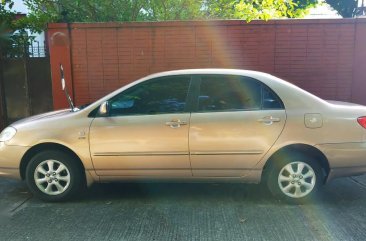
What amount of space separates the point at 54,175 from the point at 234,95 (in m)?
2.29

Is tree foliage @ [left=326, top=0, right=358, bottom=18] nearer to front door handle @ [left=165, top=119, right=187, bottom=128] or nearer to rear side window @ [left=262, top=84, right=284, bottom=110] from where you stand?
rear side window @ [left=262, top=84, right=284, bottom=110]

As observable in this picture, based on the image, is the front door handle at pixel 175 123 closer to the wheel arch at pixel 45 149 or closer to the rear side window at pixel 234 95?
the rear side window at pixel 234 95

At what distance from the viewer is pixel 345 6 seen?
1939 centimetres

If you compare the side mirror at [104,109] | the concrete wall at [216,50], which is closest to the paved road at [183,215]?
the side mirror at [104,109]

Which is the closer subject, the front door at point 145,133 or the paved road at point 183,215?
the paved road at point 183,215

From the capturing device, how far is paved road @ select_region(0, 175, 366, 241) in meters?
3.98

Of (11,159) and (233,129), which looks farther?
(11,159)

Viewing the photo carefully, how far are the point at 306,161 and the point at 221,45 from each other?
3714 millimetres

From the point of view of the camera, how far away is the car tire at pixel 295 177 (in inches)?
186

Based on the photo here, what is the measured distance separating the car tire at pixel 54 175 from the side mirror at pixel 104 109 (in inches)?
24.7

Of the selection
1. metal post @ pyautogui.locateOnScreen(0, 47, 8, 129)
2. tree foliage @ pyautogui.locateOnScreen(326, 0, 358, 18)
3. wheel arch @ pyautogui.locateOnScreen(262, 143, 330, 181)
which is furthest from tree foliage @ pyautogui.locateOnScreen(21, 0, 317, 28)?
tree foliage @ pyautogui.locateOnScreen(326, 0, 358, 18)

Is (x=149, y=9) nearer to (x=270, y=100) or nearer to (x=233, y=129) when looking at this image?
(x=270, y=100)

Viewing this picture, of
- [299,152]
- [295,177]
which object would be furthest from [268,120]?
[295,177]

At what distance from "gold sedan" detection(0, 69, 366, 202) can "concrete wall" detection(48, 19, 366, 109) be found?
3.06m
